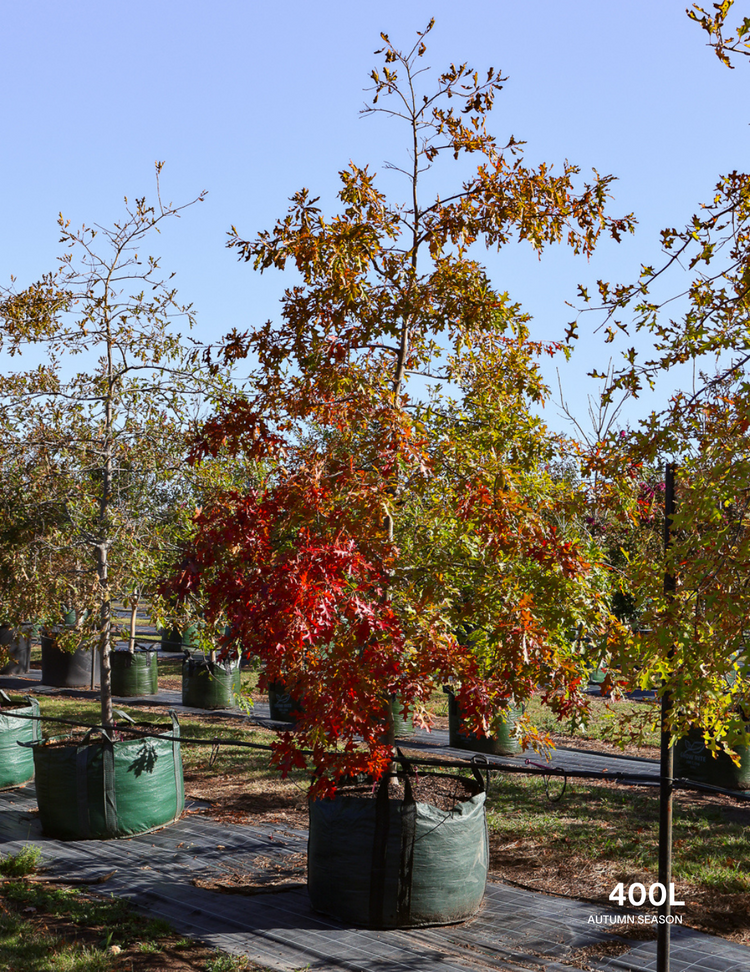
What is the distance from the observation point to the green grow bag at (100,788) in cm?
771

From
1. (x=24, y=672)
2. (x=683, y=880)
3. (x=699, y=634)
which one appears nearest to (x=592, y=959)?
(x=683, y=880)

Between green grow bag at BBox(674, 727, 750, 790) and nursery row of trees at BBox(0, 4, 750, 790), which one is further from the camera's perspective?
green grow bag at BBox(674, 727, 750, 790)

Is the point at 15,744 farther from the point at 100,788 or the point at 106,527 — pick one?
the point at 106,527

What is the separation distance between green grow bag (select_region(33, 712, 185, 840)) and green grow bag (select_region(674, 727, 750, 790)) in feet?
19.8

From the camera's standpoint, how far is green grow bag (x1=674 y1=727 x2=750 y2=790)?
995 cm

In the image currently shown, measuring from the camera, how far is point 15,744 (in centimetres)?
986

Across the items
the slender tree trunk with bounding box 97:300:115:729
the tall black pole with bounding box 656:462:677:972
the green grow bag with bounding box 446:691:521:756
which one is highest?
the slender tree trunk with bounding box 97:300:115:729

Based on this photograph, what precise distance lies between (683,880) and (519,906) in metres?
1.46

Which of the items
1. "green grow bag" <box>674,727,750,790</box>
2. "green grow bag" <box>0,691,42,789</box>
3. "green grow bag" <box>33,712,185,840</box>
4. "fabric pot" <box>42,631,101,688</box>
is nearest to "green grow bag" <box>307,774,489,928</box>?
"green grow bag" <box>33,712,185,840</box>

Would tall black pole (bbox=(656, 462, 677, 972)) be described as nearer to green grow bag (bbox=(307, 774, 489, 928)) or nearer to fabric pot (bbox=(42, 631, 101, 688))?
green grow bag (bbox=(307, 774, 489, 928))

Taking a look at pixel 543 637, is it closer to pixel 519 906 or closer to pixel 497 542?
pixel 497 542

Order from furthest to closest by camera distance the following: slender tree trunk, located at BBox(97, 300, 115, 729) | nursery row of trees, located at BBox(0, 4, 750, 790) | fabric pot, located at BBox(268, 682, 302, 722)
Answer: fabric pot, located at BBox(268, 682, 302, 722), slender tree trunk, located at BBox(97, 300, 115, 729), nursery row of trees, located at BBox(0, 4, 750, 790)

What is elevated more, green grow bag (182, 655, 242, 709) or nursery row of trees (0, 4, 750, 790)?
nursery row of trees (0, 4, 750, 790)

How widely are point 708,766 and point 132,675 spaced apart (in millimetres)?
10976
